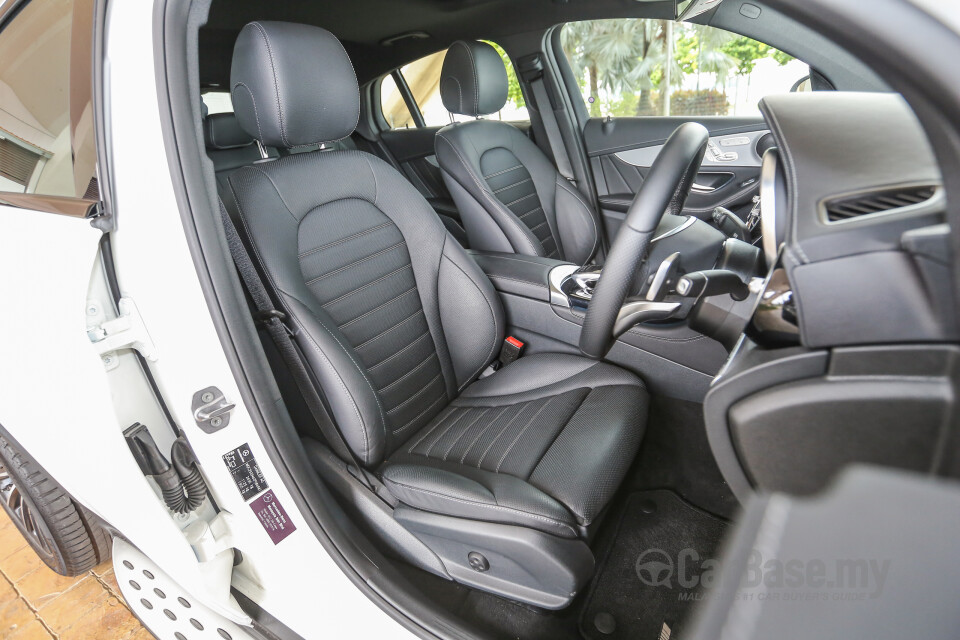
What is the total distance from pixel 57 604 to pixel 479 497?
51.4 inches

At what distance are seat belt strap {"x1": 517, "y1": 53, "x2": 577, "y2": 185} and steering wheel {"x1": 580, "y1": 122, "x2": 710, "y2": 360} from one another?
1707mm

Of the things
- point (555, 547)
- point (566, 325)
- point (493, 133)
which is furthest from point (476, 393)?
point (493, 133)

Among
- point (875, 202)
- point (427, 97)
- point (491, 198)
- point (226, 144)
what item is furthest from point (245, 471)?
point (427, 97)

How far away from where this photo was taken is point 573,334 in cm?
152

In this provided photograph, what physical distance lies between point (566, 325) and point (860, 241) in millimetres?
1079

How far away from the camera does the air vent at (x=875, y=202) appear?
0.45 m

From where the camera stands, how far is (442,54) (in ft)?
8.30

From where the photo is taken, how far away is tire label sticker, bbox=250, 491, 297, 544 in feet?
3.27

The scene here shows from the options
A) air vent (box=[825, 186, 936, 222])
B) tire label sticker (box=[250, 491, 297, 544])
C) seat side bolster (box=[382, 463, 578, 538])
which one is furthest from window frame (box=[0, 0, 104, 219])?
air vent (box=[825, 186, 936, 222])

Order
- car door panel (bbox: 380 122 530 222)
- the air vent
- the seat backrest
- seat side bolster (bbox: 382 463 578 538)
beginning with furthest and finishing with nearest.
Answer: car door panel (bbox: 380 122 530 222), the seat backrest, seat side bolster (bbox: 382 463 578 538), the air vent

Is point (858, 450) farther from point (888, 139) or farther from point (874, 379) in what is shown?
point (888, 139)

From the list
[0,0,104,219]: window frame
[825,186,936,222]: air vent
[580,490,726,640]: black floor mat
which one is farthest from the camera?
[580,490,726,640]: black floor mat

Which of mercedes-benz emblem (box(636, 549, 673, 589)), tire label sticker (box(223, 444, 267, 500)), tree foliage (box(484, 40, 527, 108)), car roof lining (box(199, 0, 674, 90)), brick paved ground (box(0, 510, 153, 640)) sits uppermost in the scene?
car roof lining (box(199, 0, 674, 90))

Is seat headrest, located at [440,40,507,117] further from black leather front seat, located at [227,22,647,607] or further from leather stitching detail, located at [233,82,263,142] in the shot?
leather stitching detail, located at [233,82,263,142]
